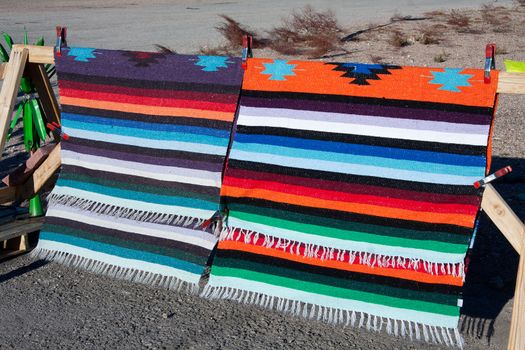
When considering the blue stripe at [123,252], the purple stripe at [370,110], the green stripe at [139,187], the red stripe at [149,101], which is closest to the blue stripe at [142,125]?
the red stripe at [149,101]

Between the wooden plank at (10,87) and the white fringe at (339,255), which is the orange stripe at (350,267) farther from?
the wooden plank at (10,87)

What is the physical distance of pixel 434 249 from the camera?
3.76 metres

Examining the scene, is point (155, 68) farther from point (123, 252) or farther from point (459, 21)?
point (459, 21)

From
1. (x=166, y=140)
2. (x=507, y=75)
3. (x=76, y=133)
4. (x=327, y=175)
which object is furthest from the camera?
(x=76, y=133)

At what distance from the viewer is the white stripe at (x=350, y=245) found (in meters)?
3.75

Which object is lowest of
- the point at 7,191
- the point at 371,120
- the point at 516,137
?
the point at 516,137

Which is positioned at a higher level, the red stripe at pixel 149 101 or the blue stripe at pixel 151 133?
the red stripe at pixel 149 101

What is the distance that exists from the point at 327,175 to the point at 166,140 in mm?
995

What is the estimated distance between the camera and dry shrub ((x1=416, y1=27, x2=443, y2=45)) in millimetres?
15375

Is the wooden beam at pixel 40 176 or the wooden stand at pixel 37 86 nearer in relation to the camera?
the wooden stand at pixel 37 86

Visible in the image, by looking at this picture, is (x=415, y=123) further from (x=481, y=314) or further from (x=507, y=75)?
(x=481, y=314)

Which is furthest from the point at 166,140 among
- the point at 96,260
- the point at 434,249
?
the point at 434,249

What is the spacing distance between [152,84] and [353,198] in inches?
54.4

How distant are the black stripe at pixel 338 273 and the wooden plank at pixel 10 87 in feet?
5.30
